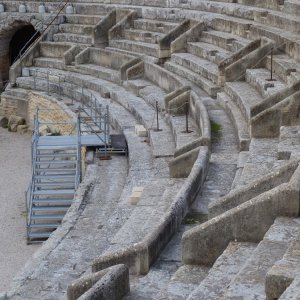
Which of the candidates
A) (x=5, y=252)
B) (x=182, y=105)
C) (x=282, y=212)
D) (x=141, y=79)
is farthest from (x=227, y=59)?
(x=282, y=212)

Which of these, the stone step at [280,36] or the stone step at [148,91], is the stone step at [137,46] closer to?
the stone step at [148,91]

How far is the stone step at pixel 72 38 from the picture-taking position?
28433mm

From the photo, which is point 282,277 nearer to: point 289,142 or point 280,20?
point 289,142

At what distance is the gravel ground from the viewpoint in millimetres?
15602

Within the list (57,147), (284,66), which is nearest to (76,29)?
(57,147)

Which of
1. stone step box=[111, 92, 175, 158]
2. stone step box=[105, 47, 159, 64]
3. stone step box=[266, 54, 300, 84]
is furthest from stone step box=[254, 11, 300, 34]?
stone step box=[111, 92, 175, 158]

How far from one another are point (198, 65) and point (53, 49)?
8.94m

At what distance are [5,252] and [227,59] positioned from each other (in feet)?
22.3

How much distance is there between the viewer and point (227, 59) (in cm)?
1969

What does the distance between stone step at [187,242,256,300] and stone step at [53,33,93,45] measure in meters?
18.7

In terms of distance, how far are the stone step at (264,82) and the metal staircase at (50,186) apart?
377cm

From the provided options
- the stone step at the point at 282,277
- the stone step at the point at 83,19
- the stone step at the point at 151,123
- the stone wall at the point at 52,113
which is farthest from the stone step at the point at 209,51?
the stone step at the point at 282,277

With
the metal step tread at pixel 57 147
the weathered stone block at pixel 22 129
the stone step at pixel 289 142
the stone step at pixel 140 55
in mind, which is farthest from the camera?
the weathered stone block at pixel 22 129

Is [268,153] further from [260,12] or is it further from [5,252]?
[260,12]
